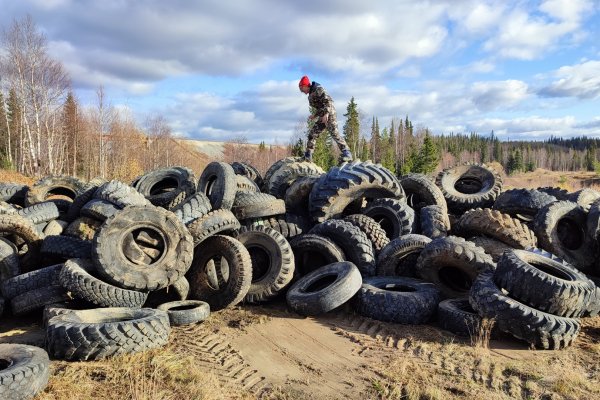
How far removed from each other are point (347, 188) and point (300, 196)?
4.43ft

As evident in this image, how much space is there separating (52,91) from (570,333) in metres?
37.4

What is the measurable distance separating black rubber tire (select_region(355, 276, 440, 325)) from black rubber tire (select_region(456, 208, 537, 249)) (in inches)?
80.4

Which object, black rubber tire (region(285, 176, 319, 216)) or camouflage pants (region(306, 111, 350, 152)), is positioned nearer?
black rubber tire (region(285, 176, 319, 216))

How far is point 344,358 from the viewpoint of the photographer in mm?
5352

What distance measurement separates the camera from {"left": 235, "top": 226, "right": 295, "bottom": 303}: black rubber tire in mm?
7354

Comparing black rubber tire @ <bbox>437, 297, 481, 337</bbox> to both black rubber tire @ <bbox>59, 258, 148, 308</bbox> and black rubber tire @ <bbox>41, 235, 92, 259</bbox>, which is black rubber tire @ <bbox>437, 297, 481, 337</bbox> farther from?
black rubber tire @ <bbox>41, 235, 92, 259</bbox>

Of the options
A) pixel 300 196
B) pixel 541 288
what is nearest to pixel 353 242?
pixel 300 196

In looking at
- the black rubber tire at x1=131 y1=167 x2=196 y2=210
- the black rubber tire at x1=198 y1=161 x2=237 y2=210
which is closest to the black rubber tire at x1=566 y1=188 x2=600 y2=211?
the black rubber tire at x1=198 y1=161 x2=237 y2=210

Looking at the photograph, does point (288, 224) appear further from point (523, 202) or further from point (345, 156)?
point (523, 202)

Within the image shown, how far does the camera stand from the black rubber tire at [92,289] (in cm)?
585

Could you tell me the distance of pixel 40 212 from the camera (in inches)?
348

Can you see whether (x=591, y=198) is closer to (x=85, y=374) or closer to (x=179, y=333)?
(x=179, y=333)

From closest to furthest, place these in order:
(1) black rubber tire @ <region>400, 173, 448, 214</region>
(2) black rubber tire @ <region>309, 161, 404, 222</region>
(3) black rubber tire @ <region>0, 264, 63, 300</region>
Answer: (3) black rubber tire @ <region>0, 264, 63, 300</region>, (2) black rubber tire @ <region>309, 161, 404, 222</region>, (1) black rubber tire @ <region>400, 173, 448, 214</region>

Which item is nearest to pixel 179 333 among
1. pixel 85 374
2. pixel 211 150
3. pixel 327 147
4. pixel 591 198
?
pixel 85 374
